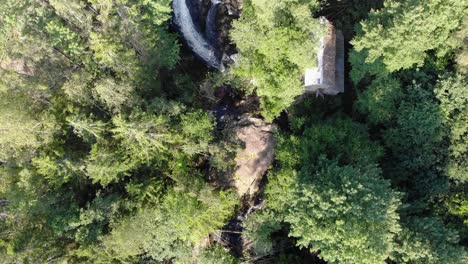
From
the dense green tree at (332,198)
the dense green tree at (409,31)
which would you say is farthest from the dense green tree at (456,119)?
the dense green tree at (332,198)

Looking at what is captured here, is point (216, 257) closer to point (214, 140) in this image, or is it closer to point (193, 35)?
point (214, 140)

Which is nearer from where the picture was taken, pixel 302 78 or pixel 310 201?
pixel 310 201

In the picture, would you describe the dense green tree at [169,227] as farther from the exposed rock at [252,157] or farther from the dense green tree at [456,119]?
the dense green tree at [456,119]

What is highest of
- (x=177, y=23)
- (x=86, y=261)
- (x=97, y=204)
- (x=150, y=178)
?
(x=177, y=23)

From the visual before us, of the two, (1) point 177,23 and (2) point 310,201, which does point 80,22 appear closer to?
(1) point 177,23

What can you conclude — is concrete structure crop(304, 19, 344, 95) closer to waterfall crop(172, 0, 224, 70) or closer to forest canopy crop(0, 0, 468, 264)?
forest canopy crop(0, 0, 468, 264)

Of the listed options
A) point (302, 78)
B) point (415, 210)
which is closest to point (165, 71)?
point (302, 78)

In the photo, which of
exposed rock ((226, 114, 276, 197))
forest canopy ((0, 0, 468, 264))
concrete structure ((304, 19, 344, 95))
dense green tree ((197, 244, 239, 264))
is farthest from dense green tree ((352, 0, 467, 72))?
dense green tree ((197, 244, 239, 264))

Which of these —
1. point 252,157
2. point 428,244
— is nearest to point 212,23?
point 252,157
